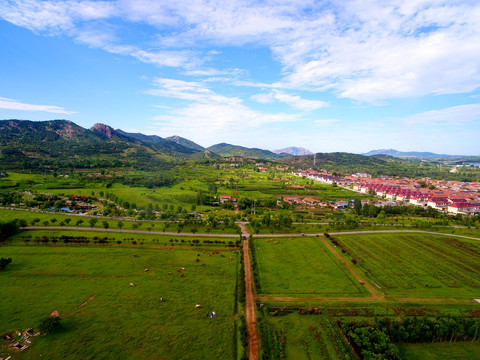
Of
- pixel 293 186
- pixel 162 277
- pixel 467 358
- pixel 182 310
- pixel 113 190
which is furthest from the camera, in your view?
pixel 293 186

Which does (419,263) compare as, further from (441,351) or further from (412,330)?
(412,330)

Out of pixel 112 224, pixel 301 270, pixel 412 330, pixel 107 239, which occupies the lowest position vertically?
pixel 412 330

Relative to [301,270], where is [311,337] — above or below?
below

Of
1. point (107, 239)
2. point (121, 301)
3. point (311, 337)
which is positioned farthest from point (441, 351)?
point (107, 239)

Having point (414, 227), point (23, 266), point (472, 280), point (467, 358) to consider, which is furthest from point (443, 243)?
point (23, 266)

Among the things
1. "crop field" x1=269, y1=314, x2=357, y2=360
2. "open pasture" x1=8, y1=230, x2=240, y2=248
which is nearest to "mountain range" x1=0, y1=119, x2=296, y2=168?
"open pasture" x1=8, y1=230, x2=240, y2=248

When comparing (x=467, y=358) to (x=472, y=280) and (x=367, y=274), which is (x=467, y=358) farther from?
(x=472, y=280)
